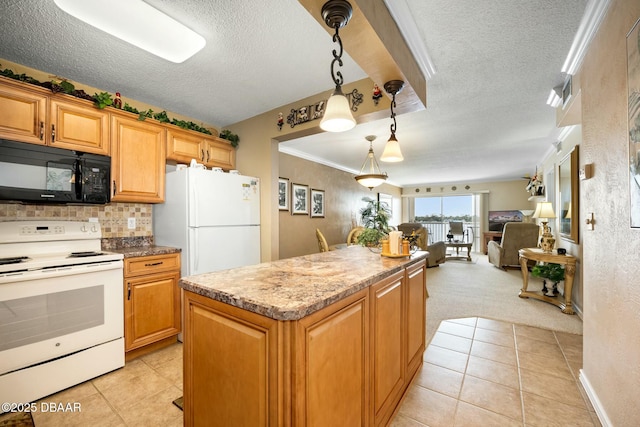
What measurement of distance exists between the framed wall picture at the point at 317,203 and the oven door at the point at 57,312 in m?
3.49

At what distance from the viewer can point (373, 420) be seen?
1.35 meters

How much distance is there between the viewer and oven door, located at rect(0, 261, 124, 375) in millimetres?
1705

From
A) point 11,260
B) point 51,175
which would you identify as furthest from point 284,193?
point 11,260

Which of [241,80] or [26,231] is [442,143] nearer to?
[241,80]

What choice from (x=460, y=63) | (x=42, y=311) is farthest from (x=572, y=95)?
(x=42, y=311)

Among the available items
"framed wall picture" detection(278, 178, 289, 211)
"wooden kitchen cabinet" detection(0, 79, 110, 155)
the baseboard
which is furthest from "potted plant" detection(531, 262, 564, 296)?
"wooden kitchen cabinet" detection(0, 79, 110, 155)

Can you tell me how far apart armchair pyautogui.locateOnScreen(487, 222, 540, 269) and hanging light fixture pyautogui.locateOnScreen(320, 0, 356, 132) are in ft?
19.2

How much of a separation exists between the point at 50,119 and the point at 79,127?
0.58 ft

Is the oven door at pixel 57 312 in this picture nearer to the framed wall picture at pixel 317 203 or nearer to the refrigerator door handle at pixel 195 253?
the refrigerator door handle at pixel 195 253

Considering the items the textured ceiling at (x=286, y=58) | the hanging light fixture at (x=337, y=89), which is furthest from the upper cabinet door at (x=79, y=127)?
the hanging light fixture at (x=337, y=89)

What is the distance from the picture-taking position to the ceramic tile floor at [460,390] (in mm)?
1613

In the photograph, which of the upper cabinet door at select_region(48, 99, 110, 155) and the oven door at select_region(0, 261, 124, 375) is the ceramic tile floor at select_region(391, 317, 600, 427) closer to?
the oven door at select_region(0, 261, 124, 375)

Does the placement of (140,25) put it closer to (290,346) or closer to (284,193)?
(290,346)

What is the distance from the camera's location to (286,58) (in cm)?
208
